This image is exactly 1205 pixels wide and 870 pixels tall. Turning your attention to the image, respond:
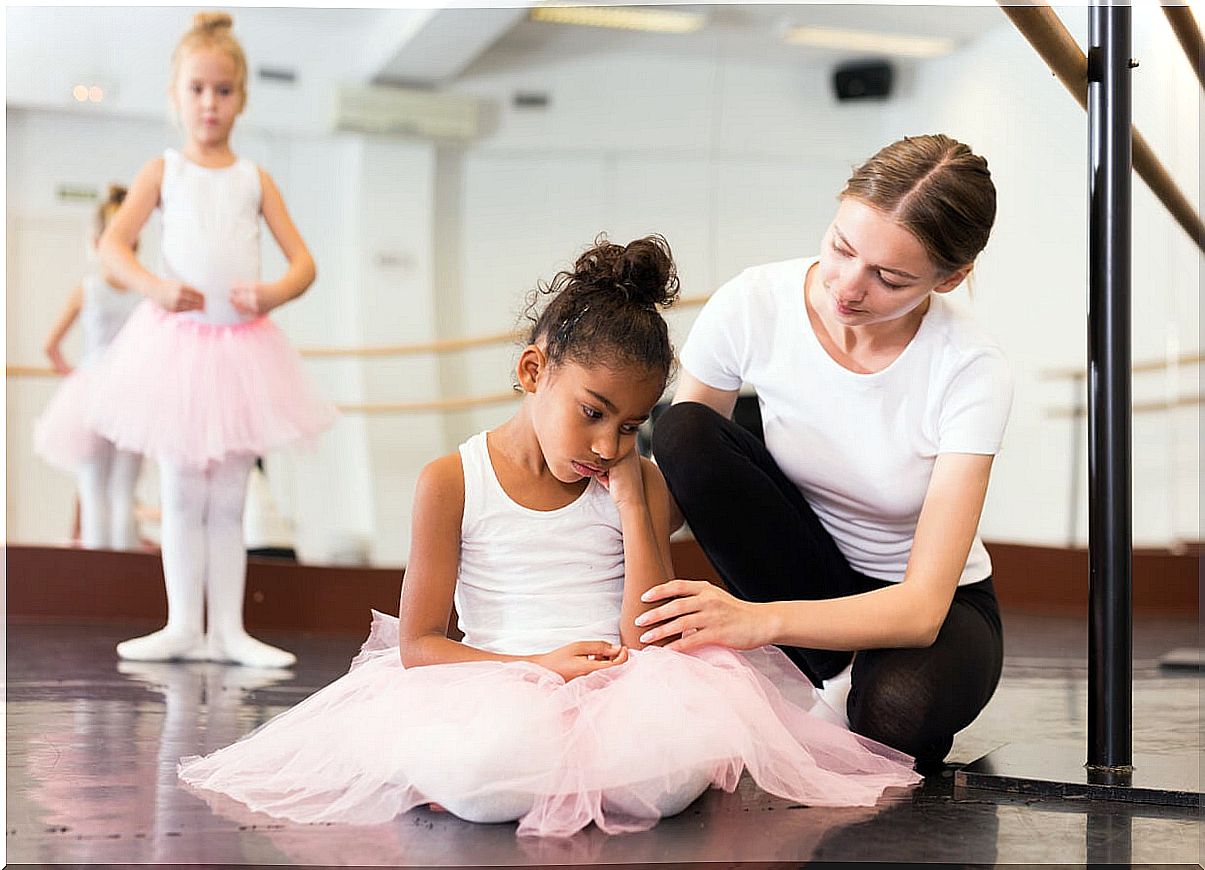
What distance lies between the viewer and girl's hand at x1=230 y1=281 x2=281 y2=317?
250 centimetres

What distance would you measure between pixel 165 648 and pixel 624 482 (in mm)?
1325

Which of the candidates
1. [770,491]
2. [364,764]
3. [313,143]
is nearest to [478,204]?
[313,143]

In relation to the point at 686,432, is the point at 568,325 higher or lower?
higher

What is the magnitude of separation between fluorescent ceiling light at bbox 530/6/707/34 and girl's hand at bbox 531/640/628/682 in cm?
452

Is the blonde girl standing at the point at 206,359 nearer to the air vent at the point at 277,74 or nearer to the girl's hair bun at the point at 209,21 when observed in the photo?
the girl's hair bun at the point at 209,21

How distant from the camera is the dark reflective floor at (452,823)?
1.07m

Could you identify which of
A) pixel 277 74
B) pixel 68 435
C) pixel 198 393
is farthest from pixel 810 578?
pixel 277 74

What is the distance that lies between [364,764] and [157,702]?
778 millimetres

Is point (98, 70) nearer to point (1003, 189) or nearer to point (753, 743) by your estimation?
point (1003, 189)

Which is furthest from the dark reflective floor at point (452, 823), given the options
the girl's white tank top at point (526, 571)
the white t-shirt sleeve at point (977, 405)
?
the white t-shirt sleeve at point (977, 405)

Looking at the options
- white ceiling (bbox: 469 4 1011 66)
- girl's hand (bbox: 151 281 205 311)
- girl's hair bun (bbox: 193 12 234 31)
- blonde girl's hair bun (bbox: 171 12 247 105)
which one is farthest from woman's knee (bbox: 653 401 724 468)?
white ceiling (bbox: 469 4 1011 66)

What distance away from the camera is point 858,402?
1562mm

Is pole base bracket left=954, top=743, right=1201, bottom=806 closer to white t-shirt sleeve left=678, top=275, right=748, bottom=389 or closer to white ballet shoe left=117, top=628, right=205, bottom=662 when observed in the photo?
white t-shirt sleeve left=678, top=275, right=748, bottom=389

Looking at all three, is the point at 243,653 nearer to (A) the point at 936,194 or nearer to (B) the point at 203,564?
(B) the point at 203,564
